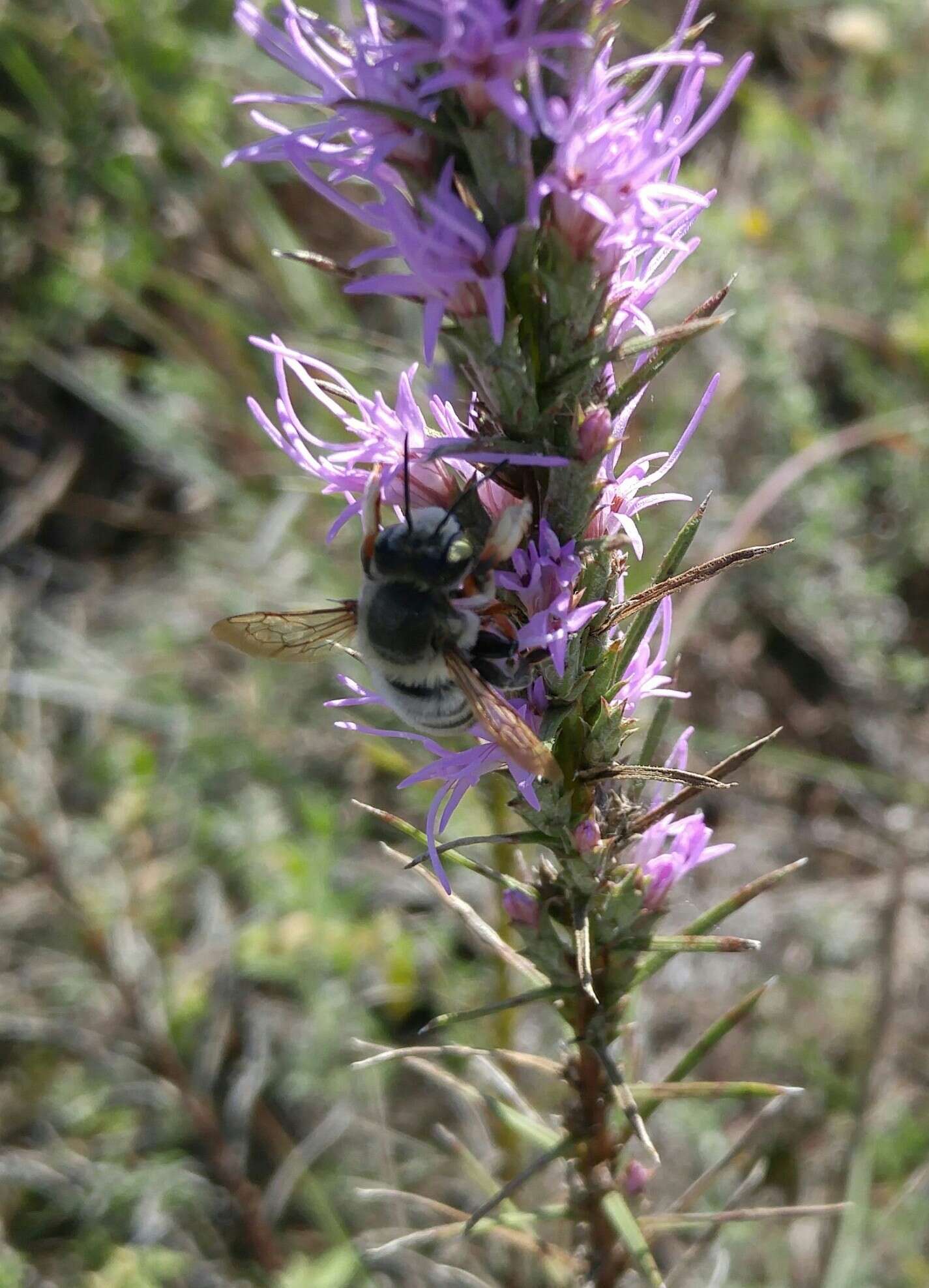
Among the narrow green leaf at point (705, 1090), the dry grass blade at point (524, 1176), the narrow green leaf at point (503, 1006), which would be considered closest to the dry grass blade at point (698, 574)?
the narrow green leaf at point (503, 1006)

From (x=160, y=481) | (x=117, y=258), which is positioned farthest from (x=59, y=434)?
(x=117, y=258)

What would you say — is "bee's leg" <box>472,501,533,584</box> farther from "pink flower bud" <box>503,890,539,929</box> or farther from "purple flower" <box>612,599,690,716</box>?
"pink flower bud" <box>503,890,539,929</box>

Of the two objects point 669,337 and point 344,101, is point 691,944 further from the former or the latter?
point 344,101

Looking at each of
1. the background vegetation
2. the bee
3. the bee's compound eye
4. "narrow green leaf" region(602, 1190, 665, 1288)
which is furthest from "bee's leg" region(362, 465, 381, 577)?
the background vegetation

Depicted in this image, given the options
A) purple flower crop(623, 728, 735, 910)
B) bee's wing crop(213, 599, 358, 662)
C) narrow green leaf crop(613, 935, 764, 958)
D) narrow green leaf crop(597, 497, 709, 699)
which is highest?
narrow green leaf crop(597, 497, 709, 699)

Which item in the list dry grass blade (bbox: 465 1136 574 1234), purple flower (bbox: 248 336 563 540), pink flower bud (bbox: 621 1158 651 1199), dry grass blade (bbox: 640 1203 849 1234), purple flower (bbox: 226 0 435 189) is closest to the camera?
purple flower (bbox: 226 0 435 189)

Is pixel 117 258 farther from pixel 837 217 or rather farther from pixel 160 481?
pixel 837 217

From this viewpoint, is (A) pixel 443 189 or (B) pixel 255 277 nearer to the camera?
(A) pixel 443 189
